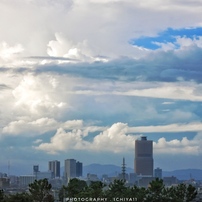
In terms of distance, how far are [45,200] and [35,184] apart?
287 centimetres

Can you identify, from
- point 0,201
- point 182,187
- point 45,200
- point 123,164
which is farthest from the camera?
point 123,164

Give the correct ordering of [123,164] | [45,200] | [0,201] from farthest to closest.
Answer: [123,164], [45,200], [0,201]

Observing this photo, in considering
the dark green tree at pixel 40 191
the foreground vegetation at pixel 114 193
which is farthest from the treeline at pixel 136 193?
the dark green tree at pixel 40 191

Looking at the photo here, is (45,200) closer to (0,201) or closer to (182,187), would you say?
(0,201)

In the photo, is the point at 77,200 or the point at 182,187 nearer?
the point at 77,200

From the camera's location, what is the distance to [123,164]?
169 metres

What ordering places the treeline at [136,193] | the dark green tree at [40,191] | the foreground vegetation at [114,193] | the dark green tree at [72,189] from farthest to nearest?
the dark green tree at [72,189], the dark green tree at [40,191], the treeline at [136,193], the foreground vegetation at [114,193]

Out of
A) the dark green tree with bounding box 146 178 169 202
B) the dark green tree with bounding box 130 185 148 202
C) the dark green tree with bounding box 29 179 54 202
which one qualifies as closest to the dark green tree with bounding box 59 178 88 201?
the dark green tree with bounding box 29 179 54 202

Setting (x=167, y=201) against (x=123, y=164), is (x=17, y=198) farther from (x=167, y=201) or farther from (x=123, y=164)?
(x=123, y=164)

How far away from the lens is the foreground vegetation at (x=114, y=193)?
265 ft

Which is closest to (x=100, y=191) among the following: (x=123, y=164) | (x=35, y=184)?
(x=35, y=184)

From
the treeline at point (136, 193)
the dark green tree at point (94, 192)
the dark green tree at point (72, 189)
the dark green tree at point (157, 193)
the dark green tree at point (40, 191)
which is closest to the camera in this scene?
the dark green tree at point (94, 192)

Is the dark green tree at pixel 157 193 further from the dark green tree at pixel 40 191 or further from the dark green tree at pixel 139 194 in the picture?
the dark green tree at pixel 40 191

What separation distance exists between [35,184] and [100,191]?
8745 mm
